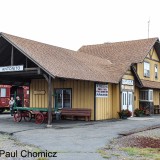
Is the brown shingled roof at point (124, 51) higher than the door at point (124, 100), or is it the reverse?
the brown shingled roof at point (124, 51)

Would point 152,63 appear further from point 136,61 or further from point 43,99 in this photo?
point 43,99

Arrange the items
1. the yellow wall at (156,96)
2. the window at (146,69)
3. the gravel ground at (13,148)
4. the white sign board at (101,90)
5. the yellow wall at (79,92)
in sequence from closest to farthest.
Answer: the gravel ground at (13,148), the yellow wall at (79,92), the white sign board at (101,90), the window at (146,69), the yellow wall at (156,96)

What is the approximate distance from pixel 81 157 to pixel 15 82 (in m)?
16.6

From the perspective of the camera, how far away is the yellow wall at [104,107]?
21.9 metres

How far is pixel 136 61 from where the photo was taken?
1074 inches

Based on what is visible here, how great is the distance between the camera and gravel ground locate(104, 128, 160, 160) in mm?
9368

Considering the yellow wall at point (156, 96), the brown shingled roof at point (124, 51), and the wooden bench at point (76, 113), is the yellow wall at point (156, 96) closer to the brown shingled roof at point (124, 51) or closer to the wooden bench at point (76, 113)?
the brown shingled roof at point (124, 51)

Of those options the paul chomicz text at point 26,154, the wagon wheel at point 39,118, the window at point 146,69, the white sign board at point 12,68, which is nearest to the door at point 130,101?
the window at point 146,69

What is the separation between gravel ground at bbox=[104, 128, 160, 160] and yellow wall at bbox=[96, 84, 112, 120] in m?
7.22

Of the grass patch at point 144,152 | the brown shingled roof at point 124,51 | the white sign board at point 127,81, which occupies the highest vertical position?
the brown shingled roof at point 124,51

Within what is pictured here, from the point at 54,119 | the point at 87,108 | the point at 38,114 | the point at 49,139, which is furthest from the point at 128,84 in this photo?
the point at 49,139

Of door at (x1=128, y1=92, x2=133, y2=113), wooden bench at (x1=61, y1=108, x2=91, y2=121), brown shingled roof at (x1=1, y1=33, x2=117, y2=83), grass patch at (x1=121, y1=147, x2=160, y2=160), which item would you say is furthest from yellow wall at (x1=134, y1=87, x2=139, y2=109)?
grass patch at (x1=121, y1=147, x2=160, y2=160)

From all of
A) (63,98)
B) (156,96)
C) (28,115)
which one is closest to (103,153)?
(28,115)

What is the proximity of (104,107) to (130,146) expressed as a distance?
11.3 m
